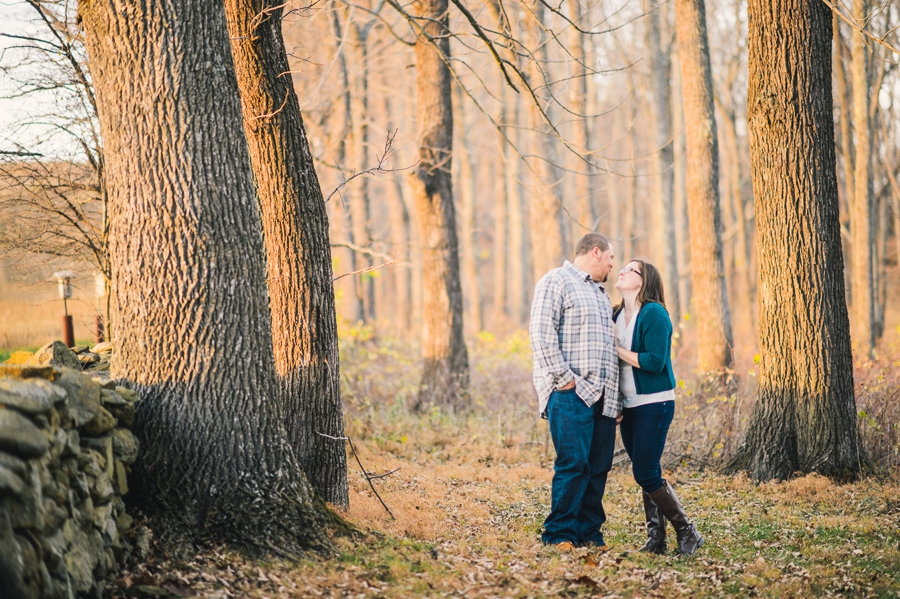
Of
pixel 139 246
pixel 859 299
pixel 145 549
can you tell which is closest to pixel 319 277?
pixel 139 246

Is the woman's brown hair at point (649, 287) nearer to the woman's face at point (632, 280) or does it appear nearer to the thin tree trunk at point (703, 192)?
the woman's face at point (632, 280)

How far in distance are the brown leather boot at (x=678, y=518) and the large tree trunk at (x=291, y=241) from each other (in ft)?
7.89

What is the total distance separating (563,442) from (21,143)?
547cm

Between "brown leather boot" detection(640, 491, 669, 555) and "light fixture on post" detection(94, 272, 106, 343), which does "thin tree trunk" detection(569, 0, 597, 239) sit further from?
"light fixture on post" detection(94, 272, 106, 343)

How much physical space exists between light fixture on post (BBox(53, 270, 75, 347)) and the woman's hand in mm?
5041

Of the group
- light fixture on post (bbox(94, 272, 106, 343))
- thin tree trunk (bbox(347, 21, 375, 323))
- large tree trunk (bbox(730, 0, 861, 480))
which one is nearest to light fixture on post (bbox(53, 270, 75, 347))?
light fixture on post (bbox(94, 272, 106, 343))

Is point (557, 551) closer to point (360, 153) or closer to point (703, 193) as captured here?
point (703, 193)

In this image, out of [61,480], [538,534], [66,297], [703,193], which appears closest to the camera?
[61,480]

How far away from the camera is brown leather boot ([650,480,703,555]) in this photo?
5.27 meters

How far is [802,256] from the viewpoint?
7.04 meters

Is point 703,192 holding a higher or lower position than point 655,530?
higher

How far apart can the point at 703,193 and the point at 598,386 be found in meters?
6.26

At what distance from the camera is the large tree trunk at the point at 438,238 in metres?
11.4

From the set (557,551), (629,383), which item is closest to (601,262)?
(629,383)
